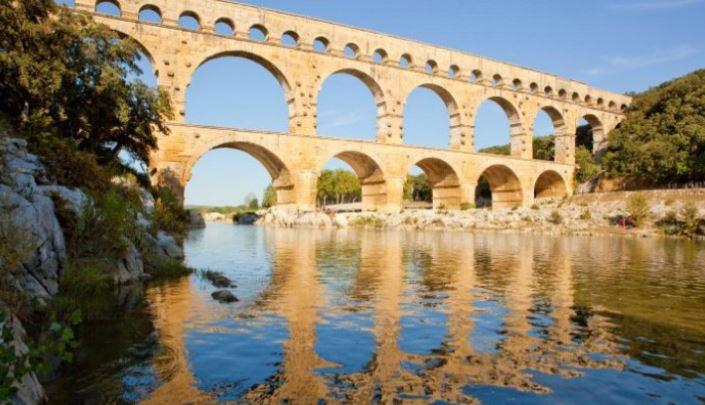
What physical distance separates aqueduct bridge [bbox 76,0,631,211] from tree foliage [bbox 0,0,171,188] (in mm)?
11279

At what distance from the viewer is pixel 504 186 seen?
160 feet

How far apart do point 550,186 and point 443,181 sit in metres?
13.6

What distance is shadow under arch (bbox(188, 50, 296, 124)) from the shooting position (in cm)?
3400

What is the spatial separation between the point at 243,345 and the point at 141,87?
51.9 ft

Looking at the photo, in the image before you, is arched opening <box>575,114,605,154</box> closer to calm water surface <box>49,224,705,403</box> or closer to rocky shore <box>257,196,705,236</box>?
rocky shore <box>257,196,705,236</box>

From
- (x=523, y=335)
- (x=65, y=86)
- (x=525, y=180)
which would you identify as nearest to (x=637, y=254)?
(x=523, y=335)

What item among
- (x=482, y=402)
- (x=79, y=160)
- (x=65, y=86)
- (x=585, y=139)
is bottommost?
(x=482, y=402)

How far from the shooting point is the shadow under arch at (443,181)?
43.3 m

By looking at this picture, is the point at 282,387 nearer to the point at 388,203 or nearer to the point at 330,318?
the point at 330,318

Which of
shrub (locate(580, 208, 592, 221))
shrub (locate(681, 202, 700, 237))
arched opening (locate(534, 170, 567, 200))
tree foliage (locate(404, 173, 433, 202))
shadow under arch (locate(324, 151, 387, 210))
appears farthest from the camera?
tree foliage (locate(404, 173, 433, 202))

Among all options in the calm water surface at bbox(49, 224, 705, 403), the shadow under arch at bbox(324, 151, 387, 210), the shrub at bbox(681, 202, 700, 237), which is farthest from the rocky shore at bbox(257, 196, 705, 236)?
the calm water surface at bbox(49, 224, 705, 403)

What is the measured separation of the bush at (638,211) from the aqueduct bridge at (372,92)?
11948mm

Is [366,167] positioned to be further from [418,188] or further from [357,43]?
[418,188]

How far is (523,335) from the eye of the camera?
711 cm
